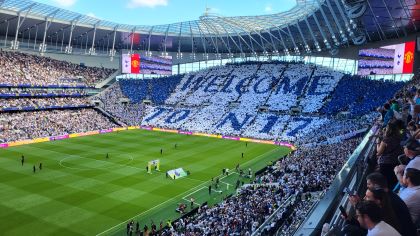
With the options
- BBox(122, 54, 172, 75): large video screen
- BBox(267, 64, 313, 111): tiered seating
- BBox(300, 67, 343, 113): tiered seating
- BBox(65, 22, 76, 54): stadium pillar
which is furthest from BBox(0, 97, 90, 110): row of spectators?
BBox(300, 67, 343, 113): tiered seating

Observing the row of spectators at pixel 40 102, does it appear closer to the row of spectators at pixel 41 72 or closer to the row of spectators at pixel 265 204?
the row of spectators at pixel 41 72

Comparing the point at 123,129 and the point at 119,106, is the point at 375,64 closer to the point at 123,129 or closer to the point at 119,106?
the point at 123,129

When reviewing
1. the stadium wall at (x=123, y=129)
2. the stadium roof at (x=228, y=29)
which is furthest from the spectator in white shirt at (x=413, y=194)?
the stadium wall at (x=123, y=129)

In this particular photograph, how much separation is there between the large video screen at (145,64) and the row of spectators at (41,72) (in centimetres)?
990

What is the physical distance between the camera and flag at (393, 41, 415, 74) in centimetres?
4100

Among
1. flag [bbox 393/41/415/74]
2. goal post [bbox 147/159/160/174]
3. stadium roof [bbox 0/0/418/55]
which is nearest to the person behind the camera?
goal post [bbox 147/159/160/174]

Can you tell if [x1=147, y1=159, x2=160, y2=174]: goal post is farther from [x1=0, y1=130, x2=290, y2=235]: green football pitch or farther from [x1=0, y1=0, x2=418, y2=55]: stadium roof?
[x1=0, y1=0, x2=418, y2=55]: stadium roof

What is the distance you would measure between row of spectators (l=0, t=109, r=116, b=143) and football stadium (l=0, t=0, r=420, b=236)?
15.4 inches

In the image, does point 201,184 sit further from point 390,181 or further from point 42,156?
point 390,181

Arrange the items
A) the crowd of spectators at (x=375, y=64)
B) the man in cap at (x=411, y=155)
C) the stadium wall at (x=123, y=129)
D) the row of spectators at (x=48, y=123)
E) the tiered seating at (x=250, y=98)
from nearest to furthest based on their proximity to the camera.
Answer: the man in cap at (x=411, y=155) → the stadium wall at (x=123, y=129) → the crowd of spectators at (x=375, y=64) → the row of spectators at (x=48, y=123) → the tiered seating at (x=250, y=98)

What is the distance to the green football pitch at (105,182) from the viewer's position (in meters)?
23.7

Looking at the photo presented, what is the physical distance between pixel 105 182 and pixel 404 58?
37971 millimetres

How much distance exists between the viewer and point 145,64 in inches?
3196

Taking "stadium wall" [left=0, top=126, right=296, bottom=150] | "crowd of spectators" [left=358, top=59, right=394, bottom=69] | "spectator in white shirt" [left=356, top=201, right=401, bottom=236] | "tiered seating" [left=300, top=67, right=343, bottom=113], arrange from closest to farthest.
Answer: "spectator in white shirt" [left=356, top=201, right=401, bottom=236]
"stadium wall" [left=0, top=126, right=296, bottom=150]
"crowd of spectators" [left=358, top=59, right=394, bottom=69]
"tiered seating" [left=300, top=67, right=343, bottom=113]
